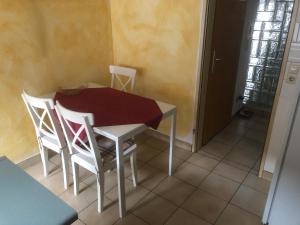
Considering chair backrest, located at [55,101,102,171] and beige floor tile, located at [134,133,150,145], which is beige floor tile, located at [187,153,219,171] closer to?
beige floor tile, located at [134,133,150,145]

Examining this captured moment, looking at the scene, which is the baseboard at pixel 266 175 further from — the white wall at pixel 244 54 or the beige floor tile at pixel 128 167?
the white wall at pixel 244 54

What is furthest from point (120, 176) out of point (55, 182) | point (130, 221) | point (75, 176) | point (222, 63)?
point (222, 63)

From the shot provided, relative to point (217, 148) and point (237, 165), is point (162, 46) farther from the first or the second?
point (237, 165)

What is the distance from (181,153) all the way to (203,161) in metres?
0.27

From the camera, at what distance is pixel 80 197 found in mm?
2070

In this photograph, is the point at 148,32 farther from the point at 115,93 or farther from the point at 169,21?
the point at 115,93

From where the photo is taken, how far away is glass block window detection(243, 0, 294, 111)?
311 cm

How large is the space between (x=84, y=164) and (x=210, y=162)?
136 centimetres

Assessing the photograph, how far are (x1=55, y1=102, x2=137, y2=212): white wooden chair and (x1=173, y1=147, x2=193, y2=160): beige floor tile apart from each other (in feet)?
2.61

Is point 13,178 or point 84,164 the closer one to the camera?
point 13,178

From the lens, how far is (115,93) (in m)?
2.36

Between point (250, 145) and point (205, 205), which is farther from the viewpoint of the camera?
point (250, 145)

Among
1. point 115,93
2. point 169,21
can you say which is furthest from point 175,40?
point 115,93

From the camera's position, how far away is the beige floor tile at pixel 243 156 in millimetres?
2564
